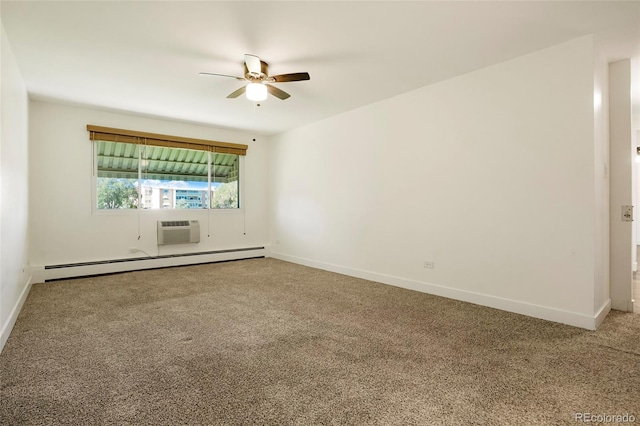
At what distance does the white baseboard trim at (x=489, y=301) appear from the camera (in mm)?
2803

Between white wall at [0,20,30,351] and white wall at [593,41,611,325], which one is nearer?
white wall at [0,20,30,351]

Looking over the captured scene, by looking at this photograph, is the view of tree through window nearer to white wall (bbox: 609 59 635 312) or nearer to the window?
the window

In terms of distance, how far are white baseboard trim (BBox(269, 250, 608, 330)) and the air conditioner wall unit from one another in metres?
2.65

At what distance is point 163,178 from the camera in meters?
5.73

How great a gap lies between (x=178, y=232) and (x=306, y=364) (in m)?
4.36

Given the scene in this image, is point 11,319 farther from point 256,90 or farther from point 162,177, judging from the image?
point 162,177

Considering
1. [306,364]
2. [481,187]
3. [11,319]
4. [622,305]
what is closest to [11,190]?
[11,319]

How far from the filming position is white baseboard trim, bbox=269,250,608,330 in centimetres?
280

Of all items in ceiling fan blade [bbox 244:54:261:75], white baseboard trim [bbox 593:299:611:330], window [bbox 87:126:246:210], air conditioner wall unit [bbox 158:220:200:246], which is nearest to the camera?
white baseboard trim [bbox 593:299:611:330]

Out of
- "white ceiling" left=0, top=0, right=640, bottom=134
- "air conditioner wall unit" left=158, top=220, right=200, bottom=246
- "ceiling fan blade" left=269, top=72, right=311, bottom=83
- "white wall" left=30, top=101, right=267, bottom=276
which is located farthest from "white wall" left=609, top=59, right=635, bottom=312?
"white wall" left=30, top=101, right=267, bottom=276

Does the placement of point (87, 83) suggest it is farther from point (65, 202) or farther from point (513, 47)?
point (513, 47)

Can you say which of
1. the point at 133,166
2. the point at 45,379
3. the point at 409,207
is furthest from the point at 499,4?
the point at 133,166

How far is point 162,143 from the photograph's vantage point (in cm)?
562

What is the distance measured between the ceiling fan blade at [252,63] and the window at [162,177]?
3289 mm
